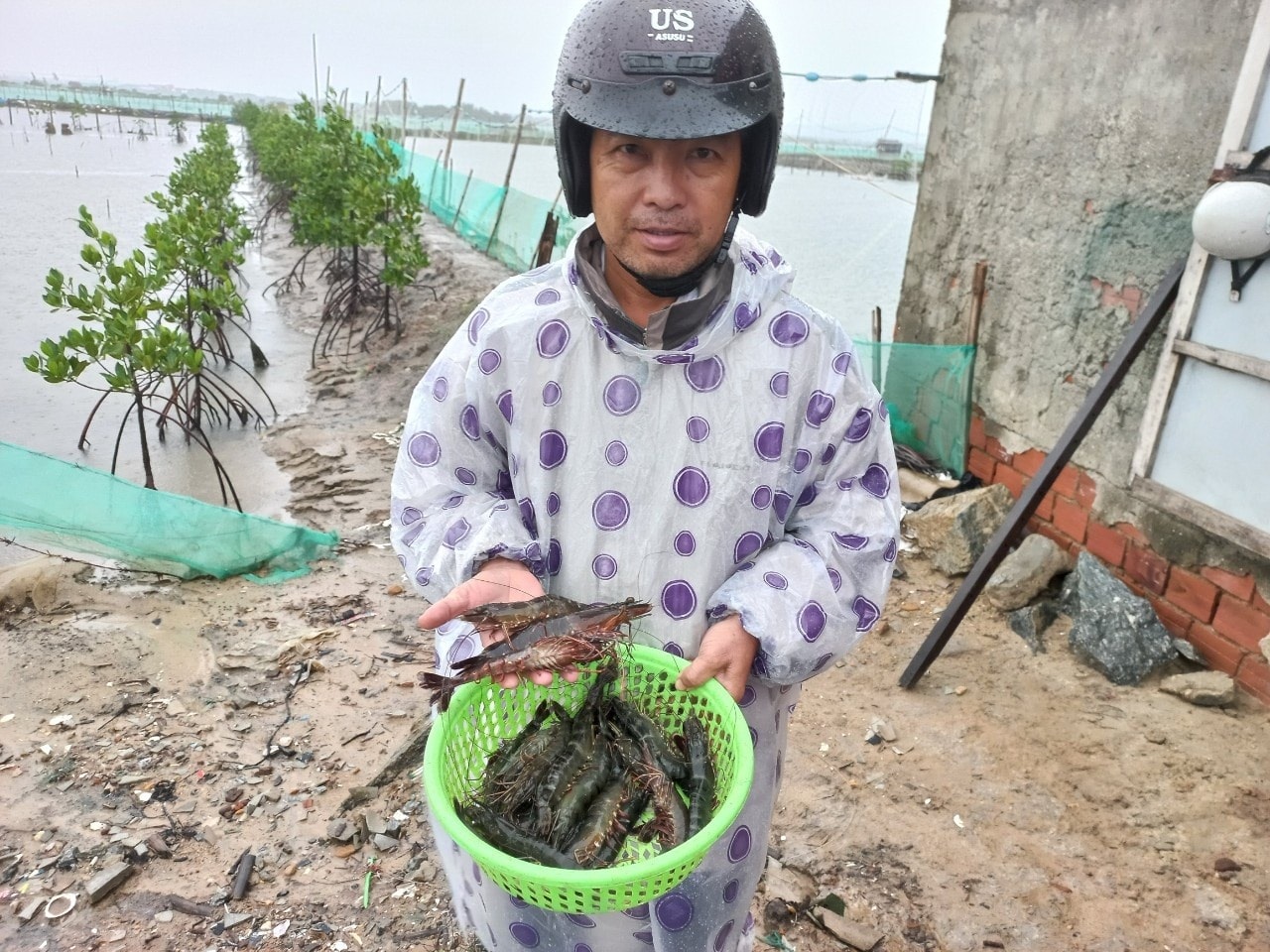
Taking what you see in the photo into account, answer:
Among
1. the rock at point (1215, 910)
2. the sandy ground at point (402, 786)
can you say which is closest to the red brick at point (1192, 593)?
the sandy ground at point (402, 786)

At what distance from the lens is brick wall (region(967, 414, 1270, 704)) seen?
160 inches

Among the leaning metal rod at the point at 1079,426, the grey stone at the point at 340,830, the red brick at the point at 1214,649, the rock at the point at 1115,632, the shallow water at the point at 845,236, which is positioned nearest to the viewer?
the grey stone at the point at 340,830

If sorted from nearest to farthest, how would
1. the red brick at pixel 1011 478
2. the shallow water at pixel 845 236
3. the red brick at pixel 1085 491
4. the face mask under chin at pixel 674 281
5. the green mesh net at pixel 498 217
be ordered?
the face mask under chin at pixel 674 281
the red brick at pixel 1085 491
the red brick at pixel 1011 478
the shallow water at pixel 845 236
the green mesh net at pixel 498 217

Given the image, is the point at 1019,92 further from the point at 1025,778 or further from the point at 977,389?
the point at 1025,778

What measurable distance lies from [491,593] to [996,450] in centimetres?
522

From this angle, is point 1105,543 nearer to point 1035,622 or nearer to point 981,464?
point 1035,622

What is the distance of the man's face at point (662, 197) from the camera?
1.61m

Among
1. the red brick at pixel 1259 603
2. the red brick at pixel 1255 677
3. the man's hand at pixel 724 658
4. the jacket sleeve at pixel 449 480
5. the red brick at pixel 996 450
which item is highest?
the jacket sleeve at pixel 449 480

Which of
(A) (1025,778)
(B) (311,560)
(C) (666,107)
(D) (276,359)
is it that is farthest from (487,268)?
(C) (666,107)

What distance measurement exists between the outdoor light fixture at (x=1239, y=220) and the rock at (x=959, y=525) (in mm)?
2149

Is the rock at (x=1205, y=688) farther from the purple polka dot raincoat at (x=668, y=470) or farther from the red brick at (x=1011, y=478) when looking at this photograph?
the purple polka dot raincoat at (x=668, y=470)

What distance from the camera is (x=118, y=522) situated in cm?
479

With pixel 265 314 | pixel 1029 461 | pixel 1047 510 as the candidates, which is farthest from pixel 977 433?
pixel 265 314

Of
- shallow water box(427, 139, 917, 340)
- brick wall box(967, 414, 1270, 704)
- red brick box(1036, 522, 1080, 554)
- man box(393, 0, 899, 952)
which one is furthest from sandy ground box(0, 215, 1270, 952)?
shallow water box(427, 139, 917, 340)
